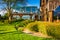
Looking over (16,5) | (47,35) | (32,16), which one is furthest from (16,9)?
(47,35)

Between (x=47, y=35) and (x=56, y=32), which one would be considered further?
(x=47, y=35)

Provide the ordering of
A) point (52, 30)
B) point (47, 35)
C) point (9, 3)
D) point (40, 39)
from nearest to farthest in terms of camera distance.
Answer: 1. point (40, 39)
2. point (52, 30)
3. point (47, 35)
4. point (9, 3)

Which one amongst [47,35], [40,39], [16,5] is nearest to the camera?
[40,39]

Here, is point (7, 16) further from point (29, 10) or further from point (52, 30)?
point (52, 30)

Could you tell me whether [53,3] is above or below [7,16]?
above

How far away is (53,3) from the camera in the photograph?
1007 inches

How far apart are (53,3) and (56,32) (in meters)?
12.7

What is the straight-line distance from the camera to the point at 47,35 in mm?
14695

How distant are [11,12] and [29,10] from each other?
4677 mm

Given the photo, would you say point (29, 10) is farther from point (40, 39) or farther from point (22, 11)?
point (40, 39)

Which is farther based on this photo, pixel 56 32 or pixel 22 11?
pixel 22 11

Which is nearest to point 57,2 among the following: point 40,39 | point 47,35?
point 47,35

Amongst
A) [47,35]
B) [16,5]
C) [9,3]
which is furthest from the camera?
[16,5]

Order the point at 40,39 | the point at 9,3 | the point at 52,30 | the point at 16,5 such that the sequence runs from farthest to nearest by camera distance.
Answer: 1. the point at 16,5
2. the point at 9,3
3. the point at 52,30
4. the point at 40,39
